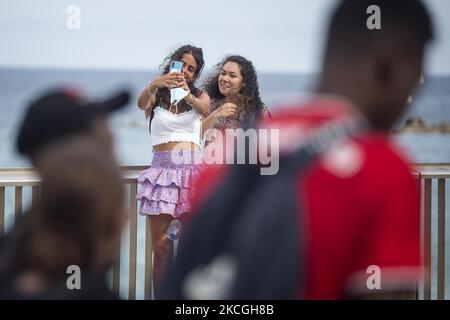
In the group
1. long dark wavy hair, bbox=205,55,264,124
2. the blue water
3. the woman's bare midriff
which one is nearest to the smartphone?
long dark wavy hair, bbox=205,55,264,124

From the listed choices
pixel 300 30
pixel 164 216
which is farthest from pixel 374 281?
pixel 300 30

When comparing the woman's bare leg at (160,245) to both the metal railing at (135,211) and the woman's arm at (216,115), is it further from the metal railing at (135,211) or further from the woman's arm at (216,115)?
the woman's arm at (216,115)

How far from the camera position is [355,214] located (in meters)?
1.10

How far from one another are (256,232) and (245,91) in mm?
2239

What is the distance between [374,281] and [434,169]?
2209mm

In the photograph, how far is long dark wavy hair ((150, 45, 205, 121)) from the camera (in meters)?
3.32

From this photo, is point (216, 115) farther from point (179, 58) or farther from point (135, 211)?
point (135, 211)

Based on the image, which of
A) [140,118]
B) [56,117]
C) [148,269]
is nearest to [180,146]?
[148,269]

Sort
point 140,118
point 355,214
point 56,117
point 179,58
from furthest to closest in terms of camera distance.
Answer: point 140,118
point 179,58
point 56,117
point 355,214

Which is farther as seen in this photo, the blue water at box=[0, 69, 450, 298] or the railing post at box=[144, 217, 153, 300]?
the blue water at box=[0, 69, 450, 298]

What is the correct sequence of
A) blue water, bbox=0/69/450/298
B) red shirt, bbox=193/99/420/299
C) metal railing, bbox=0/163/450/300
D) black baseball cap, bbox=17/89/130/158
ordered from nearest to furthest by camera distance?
red shirt, bbox=193/99/420/299 < black baseball cap, bbox=17/89/130/158 < metal railing, bbox=0/163/450/300 < blue water, bbox=0/69/450/298

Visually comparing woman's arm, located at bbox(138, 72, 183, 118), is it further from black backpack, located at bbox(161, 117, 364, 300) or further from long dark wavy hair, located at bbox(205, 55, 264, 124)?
black backpack, located at bbox(161, 117, 364, 300)

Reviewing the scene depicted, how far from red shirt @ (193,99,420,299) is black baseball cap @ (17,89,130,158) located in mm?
320

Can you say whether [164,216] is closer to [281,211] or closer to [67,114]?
[67,114]
